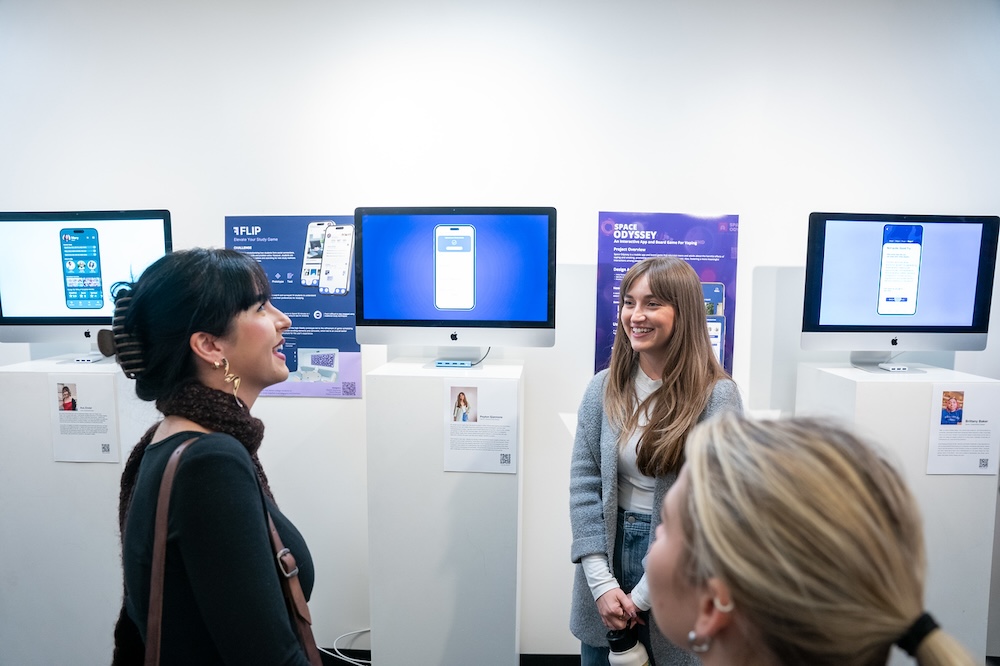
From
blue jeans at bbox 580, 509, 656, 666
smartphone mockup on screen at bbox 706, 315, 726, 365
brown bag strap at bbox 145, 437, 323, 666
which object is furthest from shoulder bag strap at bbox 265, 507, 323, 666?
smartphone mockup on screen at bbox 706, 315, 726, 365

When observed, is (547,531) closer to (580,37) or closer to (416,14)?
(580,37)

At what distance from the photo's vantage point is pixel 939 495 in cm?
222

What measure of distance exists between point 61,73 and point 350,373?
6.72ft

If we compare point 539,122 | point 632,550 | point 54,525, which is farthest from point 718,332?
point 54,525

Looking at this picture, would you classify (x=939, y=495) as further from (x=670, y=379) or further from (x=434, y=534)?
(x=434, y=534)

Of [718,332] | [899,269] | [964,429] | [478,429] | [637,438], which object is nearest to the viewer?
[637,438]

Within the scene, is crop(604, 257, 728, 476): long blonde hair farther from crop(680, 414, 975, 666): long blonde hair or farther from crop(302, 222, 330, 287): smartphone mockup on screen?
crop(302, 222, 330, 287): smartphone mockup on screen

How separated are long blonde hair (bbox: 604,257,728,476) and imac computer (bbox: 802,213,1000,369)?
0.87 metres

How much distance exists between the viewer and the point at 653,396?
170 centimetres

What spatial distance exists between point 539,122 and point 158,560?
7.40 feet

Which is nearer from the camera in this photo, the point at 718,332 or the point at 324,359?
the point at 718,332

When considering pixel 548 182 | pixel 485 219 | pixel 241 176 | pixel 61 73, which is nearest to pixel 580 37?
pixel 548 182

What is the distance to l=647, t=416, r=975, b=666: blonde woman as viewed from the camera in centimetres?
59

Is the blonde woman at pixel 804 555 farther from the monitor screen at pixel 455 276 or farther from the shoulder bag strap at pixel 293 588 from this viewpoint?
the monitor screen at pixel 455 276
